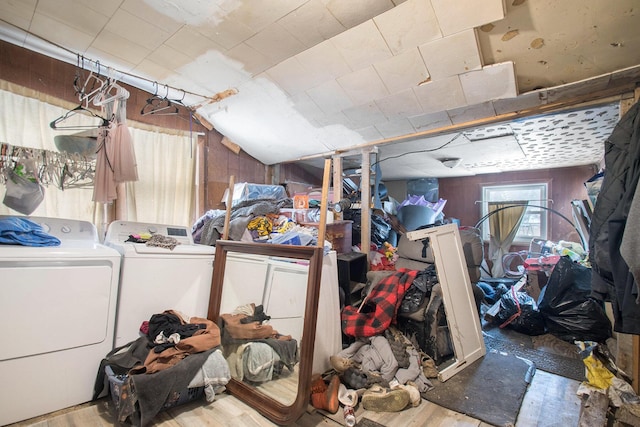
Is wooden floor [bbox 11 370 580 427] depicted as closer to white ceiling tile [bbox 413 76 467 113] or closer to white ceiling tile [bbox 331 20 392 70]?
white ceiling tile [bbox 413 76 467 113]

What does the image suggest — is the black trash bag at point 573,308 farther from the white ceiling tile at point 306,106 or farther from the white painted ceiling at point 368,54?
the white ceiling tile at point 306,106

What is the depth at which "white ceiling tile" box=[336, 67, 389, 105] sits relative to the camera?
2150mm

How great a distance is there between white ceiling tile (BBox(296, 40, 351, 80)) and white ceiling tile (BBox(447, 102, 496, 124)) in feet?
3.19

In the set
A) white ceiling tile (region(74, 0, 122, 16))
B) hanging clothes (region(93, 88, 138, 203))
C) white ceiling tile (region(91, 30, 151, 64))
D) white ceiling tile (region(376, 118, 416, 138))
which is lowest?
hanging clothes (region(93, 88, 138, 203))

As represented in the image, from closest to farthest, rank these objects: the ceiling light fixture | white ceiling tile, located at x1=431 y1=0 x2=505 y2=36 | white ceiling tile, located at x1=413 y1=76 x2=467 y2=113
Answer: white ceiling tile, located at x1=431 y1=0 x2=505 y2=36, white ceiling tile, located at x1=413 y1=76 x2=467 y2=113, the ceiling light fixture

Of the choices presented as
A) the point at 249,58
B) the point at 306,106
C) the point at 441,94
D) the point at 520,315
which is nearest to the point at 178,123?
the point at 249,58

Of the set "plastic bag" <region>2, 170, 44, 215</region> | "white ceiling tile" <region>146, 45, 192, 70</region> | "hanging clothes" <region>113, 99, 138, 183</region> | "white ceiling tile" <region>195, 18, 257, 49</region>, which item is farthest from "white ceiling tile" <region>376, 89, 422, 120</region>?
"plastic bag" <region>2, 170, 44, 215</region>

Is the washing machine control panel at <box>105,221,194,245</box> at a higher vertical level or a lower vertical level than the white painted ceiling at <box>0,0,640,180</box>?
lower

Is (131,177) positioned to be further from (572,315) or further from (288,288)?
(572,315)

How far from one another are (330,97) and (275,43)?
2.12 ft

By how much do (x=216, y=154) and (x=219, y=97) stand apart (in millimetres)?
964

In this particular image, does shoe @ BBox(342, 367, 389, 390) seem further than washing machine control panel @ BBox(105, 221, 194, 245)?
No

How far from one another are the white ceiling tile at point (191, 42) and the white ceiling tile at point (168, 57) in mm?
62

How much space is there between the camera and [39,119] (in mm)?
2457
